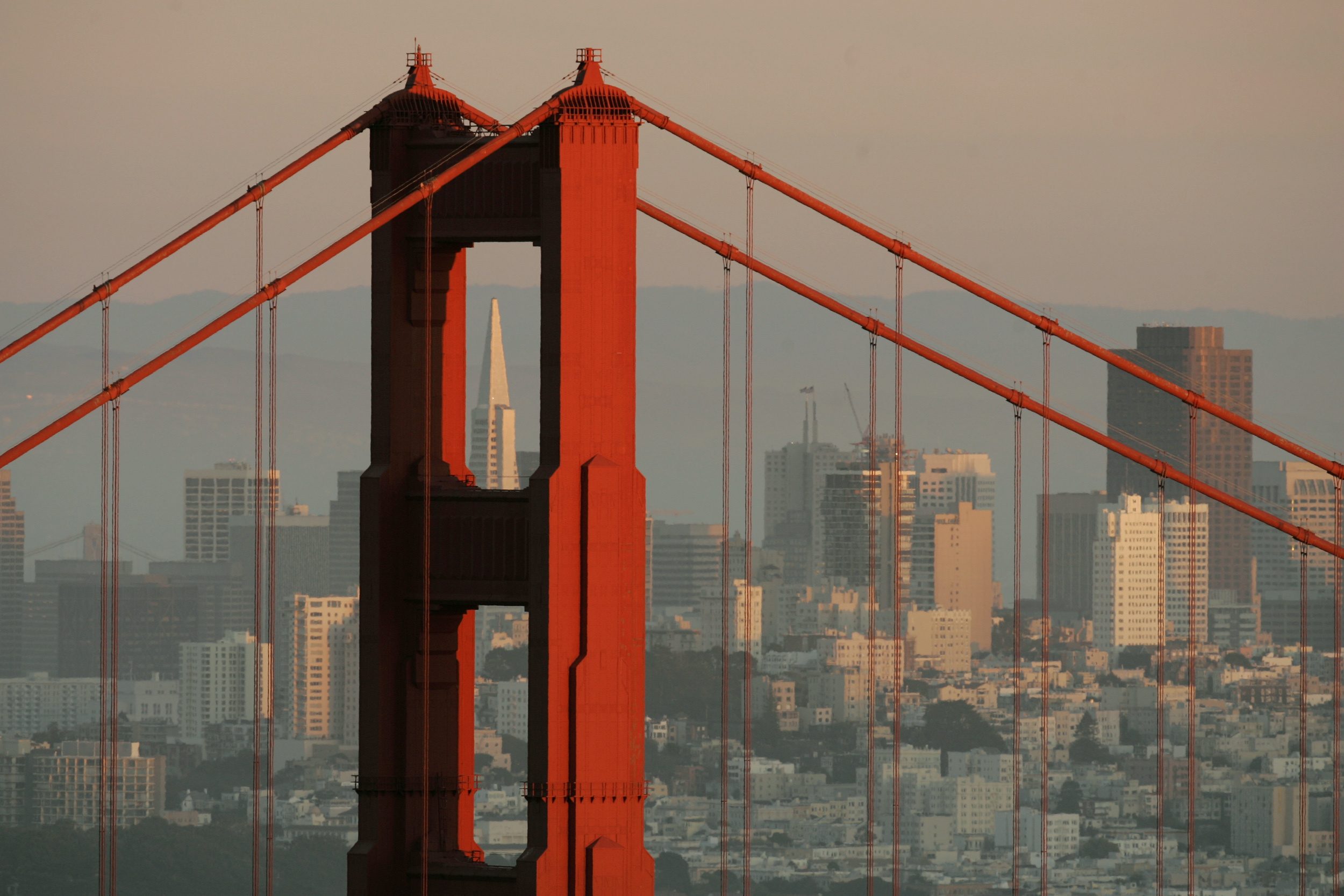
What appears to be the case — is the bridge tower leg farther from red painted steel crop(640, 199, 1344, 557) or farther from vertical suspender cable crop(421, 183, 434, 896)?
red painted steel crop(640, 199, 1344, 557)

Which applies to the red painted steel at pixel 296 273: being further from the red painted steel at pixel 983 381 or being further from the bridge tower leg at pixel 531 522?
the red painted steel at pixel 983 381

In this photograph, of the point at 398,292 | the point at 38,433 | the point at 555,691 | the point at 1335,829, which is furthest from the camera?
the point at 1335,829

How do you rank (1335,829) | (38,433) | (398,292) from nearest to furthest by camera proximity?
(38,433) → (398,292) → (1335,829)

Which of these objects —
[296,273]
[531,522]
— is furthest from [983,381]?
[296,273]

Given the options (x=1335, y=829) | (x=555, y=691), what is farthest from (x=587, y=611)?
(x=1335, y=829)

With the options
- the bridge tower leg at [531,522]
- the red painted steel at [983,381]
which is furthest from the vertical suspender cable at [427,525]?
the red painted steel at [983,381]

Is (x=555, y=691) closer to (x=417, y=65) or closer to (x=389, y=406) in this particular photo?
(x=389, y=406)
